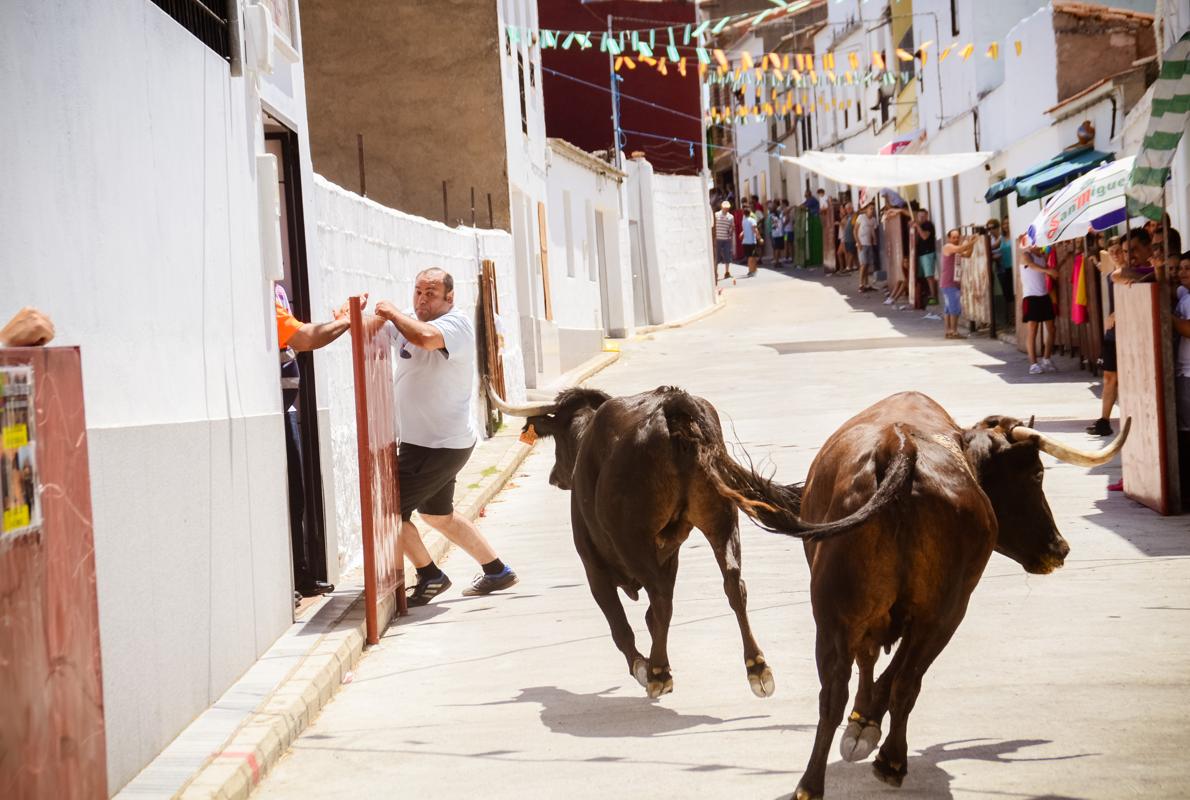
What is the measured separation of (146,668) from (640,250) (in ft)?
99.0

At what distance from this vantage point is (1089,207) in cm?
1620

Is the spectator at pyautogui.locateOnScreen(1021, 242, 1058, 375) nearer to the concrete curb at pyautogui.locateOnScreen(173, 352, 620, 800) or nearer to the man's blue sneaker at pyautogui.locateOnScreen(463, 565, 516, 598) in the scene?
the man's blue sneaker at pyautogui.locateOnScreen(463, 565, 516, 598)

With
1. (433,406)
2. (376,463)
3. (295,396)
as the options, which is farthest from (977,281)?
(376,463)

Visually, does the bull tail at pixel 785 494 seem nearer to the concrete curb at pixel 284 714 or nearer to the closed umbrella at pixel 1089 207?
the concrete curb at pixel 284 714

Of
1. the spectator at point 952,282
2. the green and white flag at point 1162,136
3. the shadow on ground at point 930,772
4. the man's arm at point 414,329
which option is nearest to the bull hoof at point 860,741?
the shadow on ground at point 930,772

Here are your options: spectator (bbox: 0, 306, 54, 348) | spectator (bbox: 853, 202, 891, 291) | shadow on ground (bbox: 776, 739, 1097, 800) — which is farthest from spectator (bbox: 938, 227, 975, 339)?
spectator (bbox: 0, 306, 54, 348)

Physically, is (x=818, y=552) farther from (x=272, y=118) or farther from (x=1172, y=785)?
(x=272, y=118)

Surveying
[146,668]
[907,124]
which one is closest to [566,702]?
[146,668]

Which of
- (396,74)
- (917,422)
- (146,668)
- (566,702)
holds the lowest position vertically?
(566,702)

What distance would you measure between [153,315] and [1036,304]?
1719 cm

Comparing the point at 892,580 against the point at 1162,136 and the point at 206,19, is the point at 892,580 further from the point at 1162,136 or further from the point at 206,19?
the point at 1162,136

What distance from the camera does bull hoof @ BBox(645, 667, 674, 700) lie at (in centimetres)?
655

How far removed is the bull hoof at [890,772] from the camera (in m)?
5.09

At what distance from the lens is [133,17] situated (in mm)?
5914
